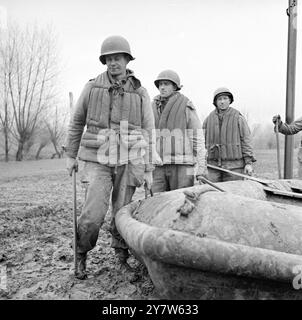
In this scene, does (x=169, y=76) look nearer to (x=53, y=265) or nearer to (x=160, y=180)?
(x=160, y=180)

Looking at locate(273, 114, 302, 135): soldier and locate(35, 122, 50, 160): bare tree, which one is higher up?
locate(273, 114, 302, 135): soldier

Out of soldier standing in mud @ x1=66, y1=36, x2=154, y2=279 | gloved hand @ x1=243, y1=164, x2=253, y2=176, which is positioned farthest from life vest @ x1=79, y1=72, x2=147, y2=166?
gloved hand @ x1=243, y1=164, x2=253, y2=176

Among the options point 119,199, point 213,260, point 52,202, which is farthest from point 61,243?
point 52,202

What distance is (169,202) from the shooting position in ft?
9.84

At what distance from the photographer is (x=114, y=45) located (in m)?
3.69

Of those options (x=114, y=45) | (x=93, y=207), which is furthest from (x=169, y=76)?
(x=93, y=207)

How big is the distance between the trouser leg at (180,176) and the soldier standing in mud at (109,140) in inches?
31.6

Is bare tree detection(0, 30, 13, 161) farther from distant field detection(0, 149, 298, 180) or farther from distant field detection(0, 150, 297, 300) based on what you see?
distant field detection(0, 150, 297, 300)

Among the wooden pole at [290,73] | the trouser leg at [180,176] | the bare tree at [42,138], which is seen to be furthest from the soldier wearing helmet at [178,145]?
the bare tree at [42,138]

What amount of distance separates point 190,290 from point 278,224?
0.74 metres

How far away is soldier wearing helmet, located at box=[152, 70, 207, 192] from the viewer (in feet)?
15.3

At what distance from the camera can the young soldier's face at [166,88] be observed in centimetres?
498

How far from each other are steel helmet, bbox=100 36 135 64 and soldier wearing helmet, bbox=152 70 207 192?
124cm

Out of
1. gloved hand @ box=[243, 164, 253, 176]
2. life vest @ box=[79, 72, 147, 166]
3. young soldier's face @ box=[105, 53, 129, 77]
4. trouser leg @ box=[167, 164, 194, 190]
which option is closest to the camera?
life vest @ box=[79, 72, 147, 166]
